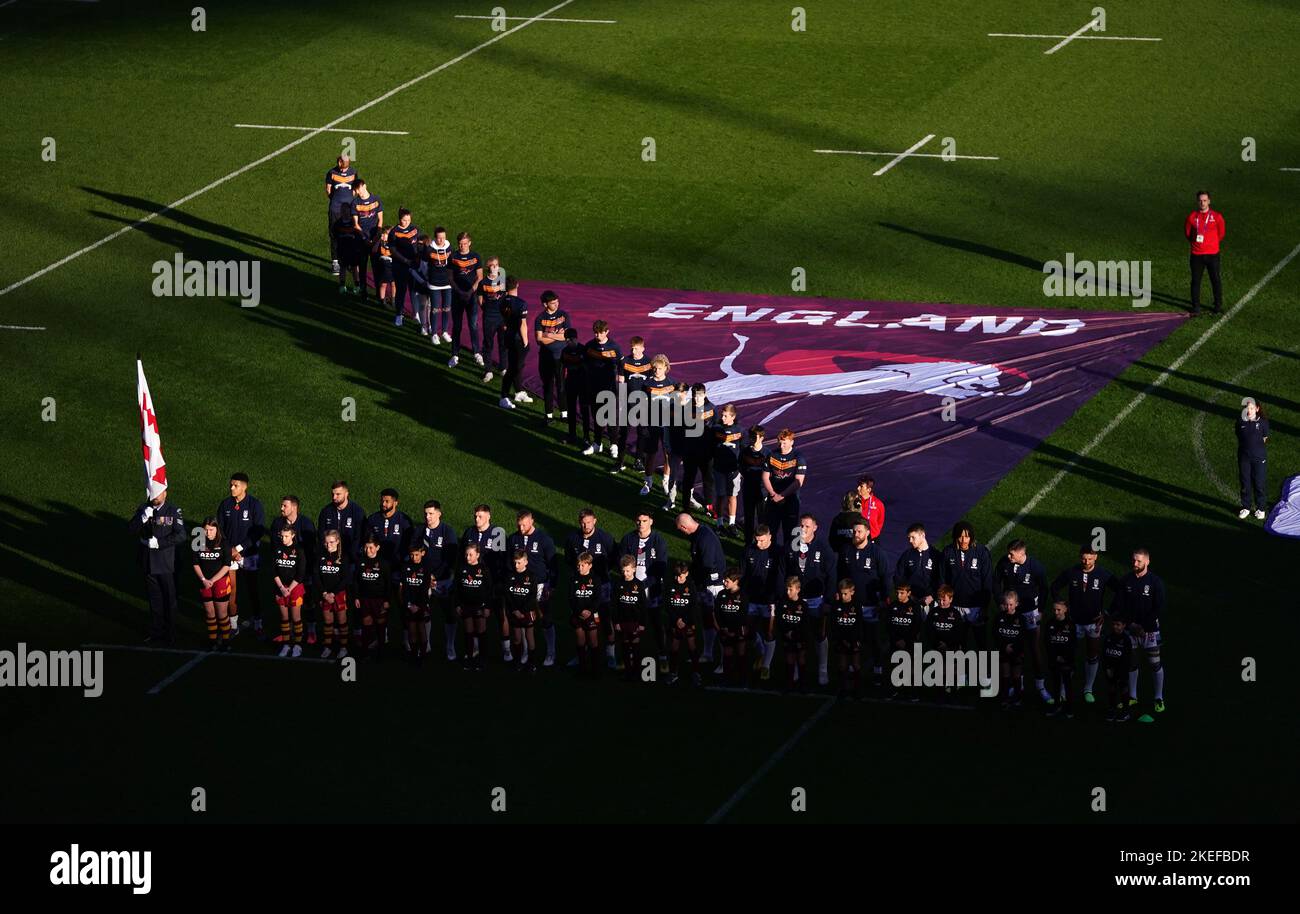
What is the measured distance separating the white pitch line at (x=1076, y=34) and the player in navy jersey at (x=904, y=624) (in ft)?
78.0

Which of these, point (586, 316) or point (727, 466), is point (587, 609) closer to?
point (727, 466)

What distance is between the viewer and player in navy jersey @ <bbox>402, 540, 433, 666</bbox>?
22.8 m

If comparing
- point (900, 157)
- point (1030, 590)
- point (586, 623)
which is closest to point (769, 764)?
point (586, 623)

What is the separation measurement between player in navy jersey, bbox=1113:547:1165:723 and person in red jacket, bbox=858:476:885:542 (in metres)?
3.17

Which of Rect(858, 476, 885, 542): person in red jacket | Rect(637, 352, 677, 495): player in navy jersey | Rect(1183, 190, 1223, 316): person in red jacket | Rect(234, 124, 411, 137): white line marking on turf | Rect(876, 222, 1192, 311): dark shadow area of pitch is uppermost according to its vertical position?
Rect(234, 124, 411, 137): white line marking on turf

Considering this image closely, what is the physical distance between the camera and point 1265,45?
42.5 metres

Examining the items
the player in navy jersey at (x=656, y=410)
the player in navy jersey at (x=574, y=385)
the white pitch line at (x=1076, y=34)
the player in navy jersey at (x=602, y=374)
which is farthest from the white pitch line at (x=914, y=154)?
the player in navy jersey at (x=656, y=410)

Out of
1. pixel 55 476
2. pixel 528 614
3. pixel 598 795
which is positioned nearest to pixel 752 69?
pixel 55 476

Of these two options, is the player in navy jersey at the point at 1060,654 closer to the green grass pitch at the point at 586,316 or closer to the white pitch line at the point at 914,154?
the green grass pitch at the point at 586,316

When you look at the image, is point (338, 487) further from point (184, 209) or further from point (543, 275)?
point (184, 209)

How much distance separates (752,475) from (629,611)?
3532 millimetres

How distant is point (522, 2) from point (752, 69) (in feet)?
24.9

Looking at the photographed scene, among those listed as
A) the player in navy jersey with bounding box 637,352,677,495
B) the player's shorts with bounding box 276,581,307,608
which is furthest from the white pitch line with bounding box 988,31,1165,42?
the player's shorts with bounding box 276,581,307,608

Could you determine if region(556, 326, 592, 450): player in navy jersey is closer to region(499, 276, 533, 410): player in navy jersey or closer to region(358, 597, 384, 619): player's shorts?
region(499, 276, 533, 410): player in navy jersey
